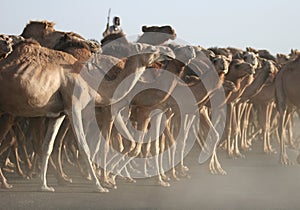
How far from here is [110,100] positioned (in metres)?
9.09

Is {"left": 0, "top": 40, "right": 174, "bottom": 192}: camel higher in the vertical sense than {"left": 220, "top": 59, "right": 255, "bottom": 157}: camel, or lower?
higher

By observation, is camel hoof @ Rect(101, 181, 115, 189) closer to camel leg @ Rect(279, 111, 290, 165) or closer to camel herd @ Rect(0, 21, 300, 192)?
camel herd @ Rect(0, 21, 300, 192)

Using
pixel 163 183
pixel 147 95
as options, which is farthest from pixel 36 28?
pixel 163 183

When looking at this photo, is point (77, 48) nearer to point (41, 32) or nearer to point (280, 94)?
point (41, 32)

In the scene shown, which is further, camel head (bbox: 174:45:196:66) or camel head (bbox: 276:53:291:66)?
camel head (bbox: 276:53:291:66)

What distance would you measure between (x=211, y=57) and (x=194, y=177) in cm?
206

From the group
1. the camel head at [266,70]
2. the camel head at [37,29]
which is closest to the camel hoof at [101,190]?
the camel head at [37,29]

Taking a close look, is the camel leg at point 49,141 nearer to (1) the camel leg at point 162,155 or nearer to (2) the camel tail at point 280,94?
(1) the camel leg at point 162,155

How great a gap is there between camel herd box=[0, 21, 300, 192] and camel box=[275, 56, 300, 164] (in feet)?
0.17

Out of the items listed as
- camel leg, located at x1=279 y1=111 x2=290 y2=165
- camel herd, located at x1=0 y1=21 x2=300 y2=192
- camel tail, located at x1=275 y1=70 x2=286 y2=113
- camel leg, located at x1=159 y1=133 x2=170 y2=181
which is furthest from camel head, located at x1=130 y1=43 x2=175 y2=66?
camel tail, located at x1=275 y1=70 x2=286 y2=113

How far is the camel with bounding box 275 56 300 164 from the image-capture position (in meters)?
12.6

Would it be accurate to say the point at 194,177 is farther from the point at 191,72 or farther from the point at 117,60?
the point at 117,60

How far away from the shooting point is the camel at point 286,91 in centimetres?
1260

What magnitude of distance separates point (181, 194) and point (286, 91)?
496 cm
